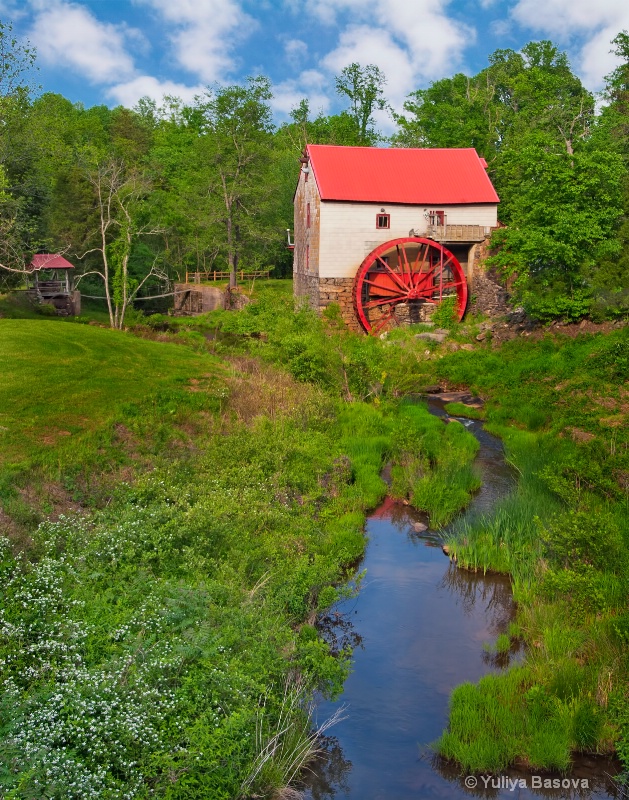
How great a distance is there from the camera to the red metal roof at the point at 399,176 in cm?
3023

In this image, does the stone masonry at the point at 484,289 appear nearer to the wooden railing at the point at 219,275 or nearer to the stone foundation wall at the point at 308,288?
the stone foundation wall at the point at 308,288

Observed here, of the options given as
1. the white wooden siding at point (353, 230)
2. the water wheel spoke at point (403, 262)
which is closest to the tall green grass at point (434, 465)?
the white wooden siding at point (353, 230)

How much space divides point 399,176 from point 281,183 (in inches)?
644

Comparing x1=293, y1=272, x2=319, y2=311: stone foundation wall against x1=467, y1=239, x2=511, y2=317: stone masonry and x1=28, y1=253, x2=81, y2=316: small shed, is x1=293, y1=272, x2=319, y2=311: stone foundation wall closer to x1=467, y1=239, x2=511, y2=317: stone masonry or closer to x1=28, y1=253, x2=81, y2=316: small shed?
x1=467, y1=239, x2=511, y2=317: stone masonry

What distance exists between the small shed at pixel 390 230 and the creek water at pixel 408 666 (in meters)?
18.2

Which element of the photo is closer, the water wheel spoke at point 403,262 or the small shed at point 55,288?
the water wheel spoke at point 403,262

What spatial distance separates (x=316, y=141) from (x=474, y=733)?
1861 inches

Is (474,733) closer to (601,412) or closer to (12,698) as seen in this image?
(12,698)

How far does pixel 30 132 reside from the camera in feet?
101

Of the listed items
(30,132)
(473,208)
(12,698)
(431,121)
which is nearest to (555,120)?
(473,208)

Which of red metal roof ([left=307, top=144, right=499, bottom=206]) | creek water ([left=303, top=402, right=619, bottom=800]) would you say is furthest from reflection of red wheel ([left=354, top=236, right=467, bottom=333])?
creek water ([left=303, top=402, right=619, bottom=800])

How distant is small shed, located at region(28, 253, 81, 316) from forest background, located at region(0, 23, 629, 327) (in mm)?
999

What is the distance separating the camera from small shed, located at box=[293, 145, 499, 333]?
99.0 ft

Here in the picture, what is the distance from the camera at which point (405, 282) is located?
101ft
